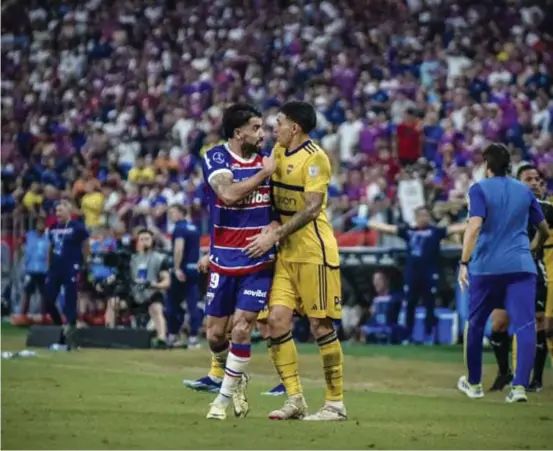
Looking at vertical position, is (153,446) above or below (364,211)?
below

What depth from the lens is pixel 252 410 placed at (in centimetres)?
1209

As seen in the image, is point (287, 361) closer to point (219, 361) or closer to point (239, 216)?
point (239, 216)

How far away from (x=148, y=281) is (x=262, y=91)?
409 inches

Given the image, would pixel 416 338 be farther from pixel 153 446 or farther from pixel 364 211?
pixel 153 446

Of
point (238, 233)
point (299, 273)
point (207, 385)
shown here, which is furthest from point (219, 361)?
point (238, 233)

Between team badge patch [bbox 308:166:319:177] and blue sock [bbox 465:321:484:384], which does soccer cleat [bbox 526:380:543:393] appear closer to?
blue sock [bbox 465:321:484:384]

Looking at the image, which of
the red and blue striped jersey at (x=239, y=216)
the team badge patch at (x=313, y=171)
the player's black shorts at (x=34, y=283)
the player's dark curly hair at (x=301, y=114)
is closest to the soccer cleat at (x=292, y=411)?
the red and blue striped jersey at (x=239, y=216)

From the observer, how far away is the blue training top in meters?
13.1

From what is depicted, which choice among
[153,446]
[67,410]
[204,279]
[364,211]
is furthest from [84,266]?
[153,446]

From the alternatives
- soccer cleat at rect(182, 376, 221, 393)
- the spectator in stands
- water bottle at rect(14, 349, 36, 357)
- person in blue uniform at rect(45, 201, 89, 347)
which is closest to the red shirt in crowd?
the spectator in stands

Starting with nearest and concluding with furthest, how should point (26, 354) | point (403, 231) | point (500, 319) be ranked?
point (500, 319)
point (26, 354)
point (403, 231)

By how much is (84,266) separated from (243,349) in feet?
43.0

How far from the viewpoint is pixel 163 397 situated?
13312mm

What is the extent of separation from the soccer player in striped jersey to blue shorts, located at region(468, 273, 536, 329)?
2.85 metres
